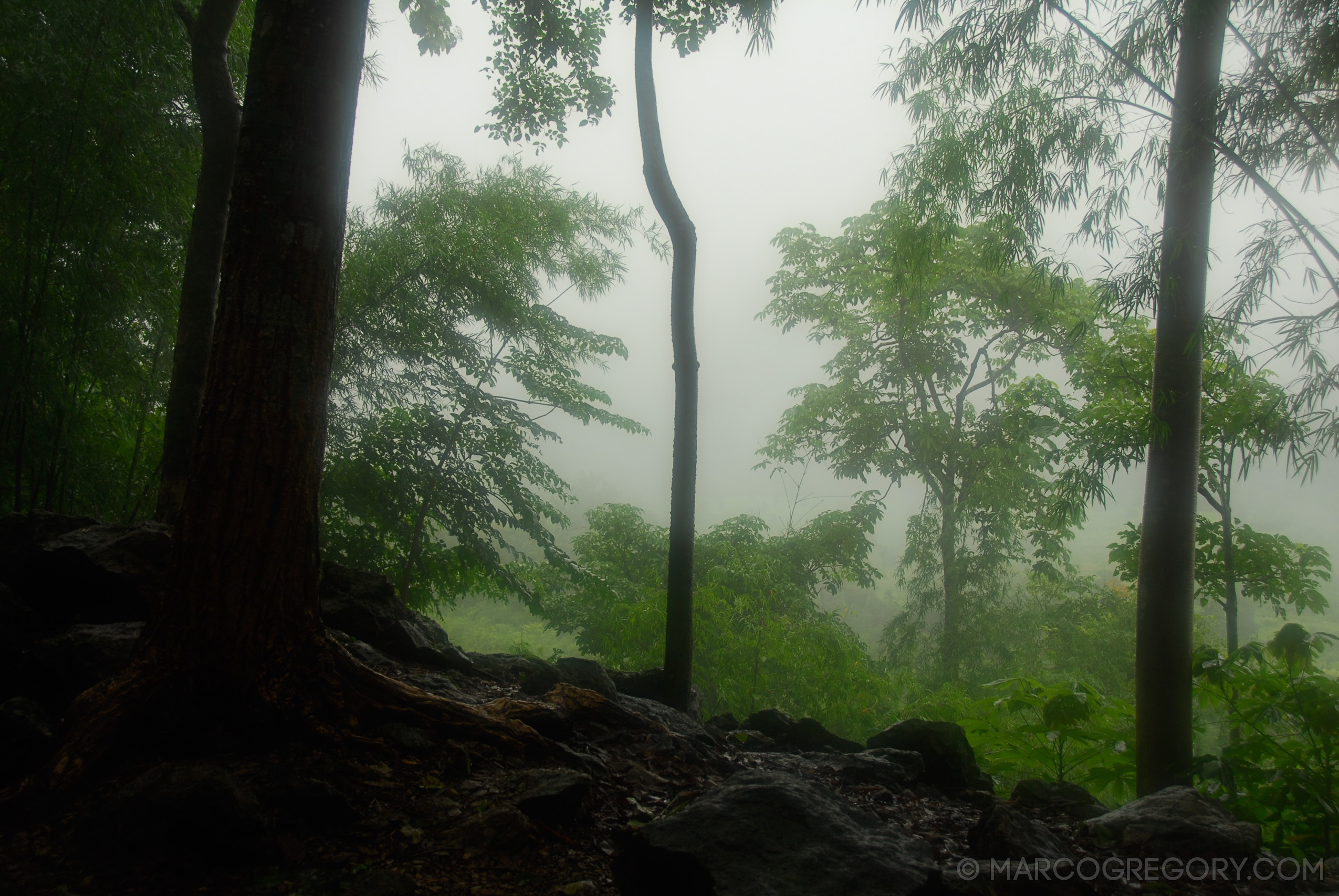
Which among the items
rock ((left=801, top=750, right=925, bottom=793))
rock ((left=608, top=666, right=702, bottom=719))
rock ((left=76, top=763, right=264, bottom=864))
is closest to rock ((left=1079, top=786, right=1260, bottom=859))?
rock ((left=801, top=750, right=925, bottom=793))

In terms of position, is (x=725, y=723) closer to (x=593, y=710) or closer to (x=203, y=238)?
(x=593, y=710)

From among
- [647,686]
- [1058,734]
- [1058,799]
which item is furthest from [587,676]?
[1058,734]

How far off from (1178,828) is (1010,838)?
0.64 meters

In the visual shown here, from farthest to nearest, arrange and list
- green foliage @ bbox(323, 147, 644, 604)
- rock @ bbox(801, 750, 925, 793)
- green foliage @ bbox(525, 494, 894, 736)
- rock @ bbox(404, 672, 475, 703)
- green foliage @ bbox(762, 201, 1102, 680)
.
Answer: green foliage @ bbox(762, 201, 1102, 680)
green foliage @ bbox(525, 494, 894, 736)
green foliage @ bbox(323, 147, 644, 604)
rock @ bbox(801, 750, 925, 793)
rock @ bbox(404, 672, 475, 703)

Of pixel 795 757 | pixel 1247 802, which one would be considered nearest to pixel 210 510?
pixel 795 757

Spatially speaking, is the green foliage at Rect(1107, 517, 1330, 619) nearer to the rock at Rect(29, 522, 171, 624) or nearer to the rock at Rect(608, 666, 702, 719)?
the rock at Rect(608, 666, 702, 719)

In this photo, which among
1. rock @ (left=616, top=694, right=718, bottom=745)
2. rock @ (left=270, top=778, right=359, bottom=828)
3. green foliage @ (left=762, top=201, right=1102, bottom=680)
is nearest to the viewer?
rock @ (left=270, top=778, right=359, bottom=828)

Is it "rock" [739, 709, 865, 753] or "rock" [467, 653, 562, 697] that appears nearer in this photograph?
"rock" [467, 653, 562, 697]

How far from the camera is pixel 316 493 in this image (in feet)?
7.07

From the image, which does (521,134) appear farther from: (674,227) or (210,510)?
(210,510)

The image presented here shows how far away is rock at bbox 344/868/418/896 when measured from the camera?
1.55m

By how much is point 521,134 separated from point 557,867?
209 inches

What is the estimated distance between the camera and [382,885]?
157 cm

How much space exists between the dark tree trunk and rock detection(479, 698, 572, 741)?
257 centimetres
